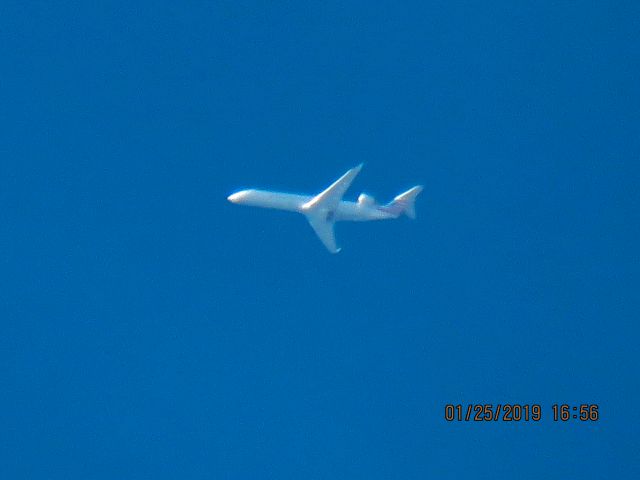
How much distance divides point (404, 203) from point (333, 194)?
4433 millimetres

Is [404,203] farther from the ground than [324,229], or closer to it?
farther from the ground

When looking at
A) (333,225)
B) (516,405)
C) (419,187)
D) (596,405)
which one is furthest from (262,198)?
(596,405)

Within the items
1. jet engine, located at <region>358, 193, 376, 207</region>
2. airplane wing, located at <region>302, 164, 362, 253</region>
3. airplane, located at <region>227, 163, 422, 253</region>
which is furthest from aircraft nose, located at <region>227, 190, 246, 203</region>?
jet engine, located at <region>358, 193, 376, 207</region>

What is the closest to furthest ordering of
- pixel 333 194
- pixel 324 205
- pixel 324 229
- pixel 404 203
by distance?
pixel 333 194 < pixel 324 205 < pixel 324 229 < pixel 404 203

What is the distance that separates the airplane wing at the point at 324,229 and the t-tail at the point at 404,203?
10.3 ft

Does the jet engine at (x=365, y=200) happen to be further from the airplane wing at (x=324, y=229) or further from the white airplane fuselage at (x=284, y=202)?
the airplane wing at (x=324, y=229)

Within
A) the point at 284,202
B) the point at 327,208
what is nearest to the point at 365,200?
the point at 327,208

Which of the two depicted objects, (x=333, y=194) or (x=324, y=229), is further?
(x=324, y=229)

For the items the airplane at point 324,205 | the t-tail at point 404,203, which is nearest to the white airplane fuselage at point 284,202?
the airplane at point 324,205

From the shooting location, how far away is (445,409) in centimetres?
3778

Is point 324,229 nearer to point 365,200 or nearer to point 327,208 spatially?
point 327,208

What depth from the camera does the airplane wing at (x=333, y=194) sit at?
35.4m

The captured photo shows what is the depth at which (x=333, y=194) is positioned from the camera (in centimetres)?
3625

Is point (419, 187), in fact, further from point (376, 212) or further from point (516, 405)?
point (516, 405)
